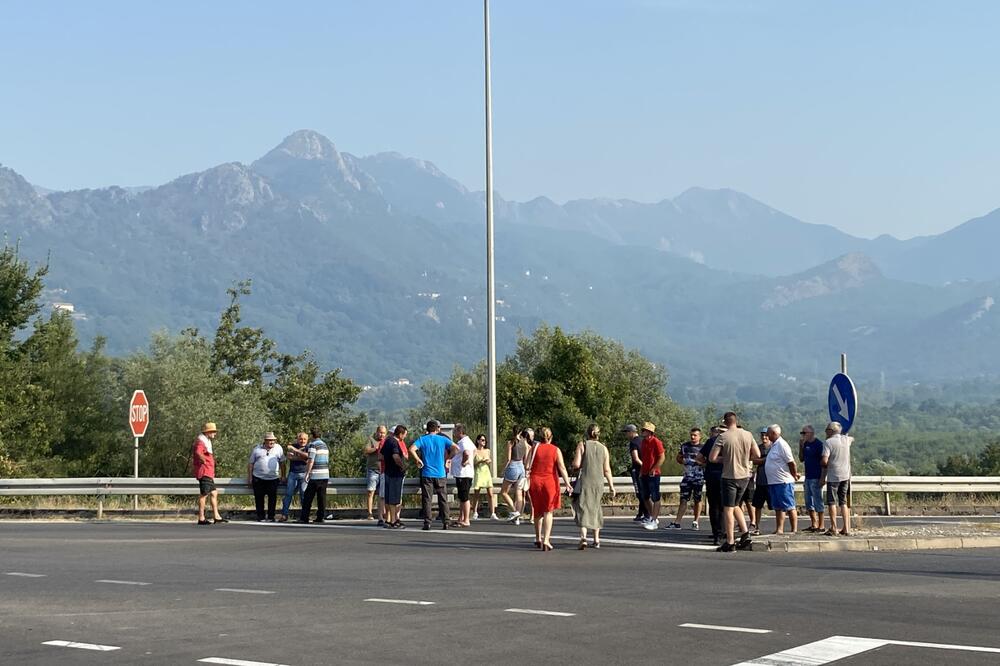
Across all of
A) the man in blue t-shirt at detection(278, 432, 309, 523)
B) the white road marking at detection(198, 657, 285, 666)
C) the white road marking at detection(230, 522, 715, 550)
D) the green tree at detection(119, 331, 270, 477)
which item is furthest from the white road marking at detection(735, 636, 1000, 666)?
the green tree at detection(119, 331, 270, 477)

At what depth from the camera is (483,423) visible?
86.9 m

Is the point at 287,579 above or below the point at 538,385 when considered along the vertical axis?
below

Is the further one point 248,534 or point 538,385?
point 538,385

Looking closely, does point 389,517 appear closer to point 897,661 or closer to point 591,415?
point 897,661

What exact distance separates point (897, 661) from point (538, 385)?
5607 centimetres

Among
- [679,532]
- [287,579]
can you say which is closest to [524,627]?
[287,579]

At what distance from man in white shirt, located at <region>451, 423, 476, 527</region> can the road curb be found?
7116mm

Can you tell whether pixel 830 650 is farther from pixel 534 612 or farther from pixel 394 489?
pixel 394 489

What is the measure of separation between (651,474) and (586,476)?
14.1ft

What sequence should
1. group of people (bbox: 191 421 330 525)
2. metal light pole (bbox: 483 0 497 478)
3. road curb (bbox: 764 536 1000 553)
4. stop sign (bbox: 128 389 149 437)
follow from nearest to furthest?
road curb (bbox: 764 536 1000 553) < group of people (bbox: 191 421 330 525) < metal light pole (bbox: 483 0 497 478) < stop sign (bbox: 128 389 149 437)

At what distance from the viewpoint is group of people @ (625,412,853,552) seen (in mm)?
18609

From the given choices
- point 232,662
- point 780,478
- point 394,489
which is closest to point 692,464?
point 780,478

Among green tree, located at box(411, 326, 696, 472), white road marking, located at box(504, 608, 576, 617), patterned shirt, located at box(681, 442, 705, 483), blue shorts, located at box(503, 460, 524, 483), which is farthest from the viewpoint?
green tree, located at box(411, 326, 696, 472)

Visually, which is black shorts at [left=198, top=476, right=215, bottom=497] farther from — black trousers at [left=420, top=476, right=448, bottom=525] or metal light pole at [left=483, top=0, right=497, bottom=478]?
metal light pole at [left=483, top=0, right=497, bottom=478]
